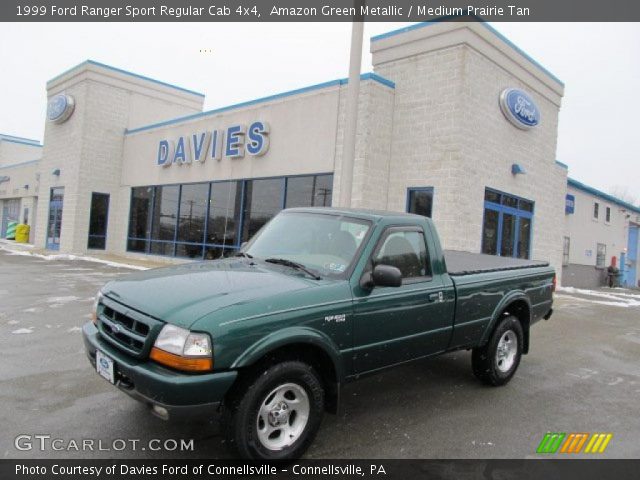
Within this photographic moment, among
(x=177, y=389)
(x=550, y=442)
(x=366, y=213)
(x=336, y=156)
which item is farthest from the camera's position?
(x=336, y=156)

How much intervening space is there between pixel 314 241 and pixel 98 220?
21662 millimetres

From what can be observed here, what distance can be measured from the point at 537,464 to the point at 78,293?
965 centimetres

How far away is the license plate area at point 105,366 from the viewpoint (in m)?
3.28

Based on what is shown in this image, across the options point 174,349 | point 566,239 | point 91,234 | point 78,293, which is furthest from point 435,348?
point 91,234

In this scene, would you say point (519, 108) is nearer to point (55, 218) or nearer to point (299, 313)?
point (299, 313)

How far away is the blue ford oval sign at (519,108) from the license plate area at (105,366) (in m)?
14.0

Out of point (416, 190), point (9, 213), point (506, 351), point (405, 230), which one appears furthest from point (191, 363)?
point (9, 213)

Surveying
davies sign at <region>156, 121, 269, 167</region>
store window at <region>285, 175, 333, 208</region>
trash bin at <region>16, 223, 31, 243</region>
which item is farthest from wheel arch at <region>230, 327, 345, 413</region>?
trash bin at <region>16, 223, 31, 243</region>

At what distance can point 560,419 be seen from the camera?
4.50m

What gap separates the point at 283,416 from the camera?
130 inches

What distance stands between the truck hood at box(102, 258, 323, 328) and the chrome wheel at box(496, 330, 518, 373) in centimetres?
288

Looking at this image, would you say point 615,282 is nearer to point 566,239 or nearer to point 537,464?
point 566,239

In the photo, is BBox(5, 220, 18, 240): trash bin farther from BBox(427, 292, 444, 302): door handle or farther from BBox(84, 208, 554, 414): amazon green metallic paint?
BBox(427, 292, 444, 302): door handle

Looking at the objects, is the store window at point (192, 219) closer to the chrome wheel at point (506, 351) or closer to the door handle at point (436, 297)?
the chrome wheel at point (506, 351)
